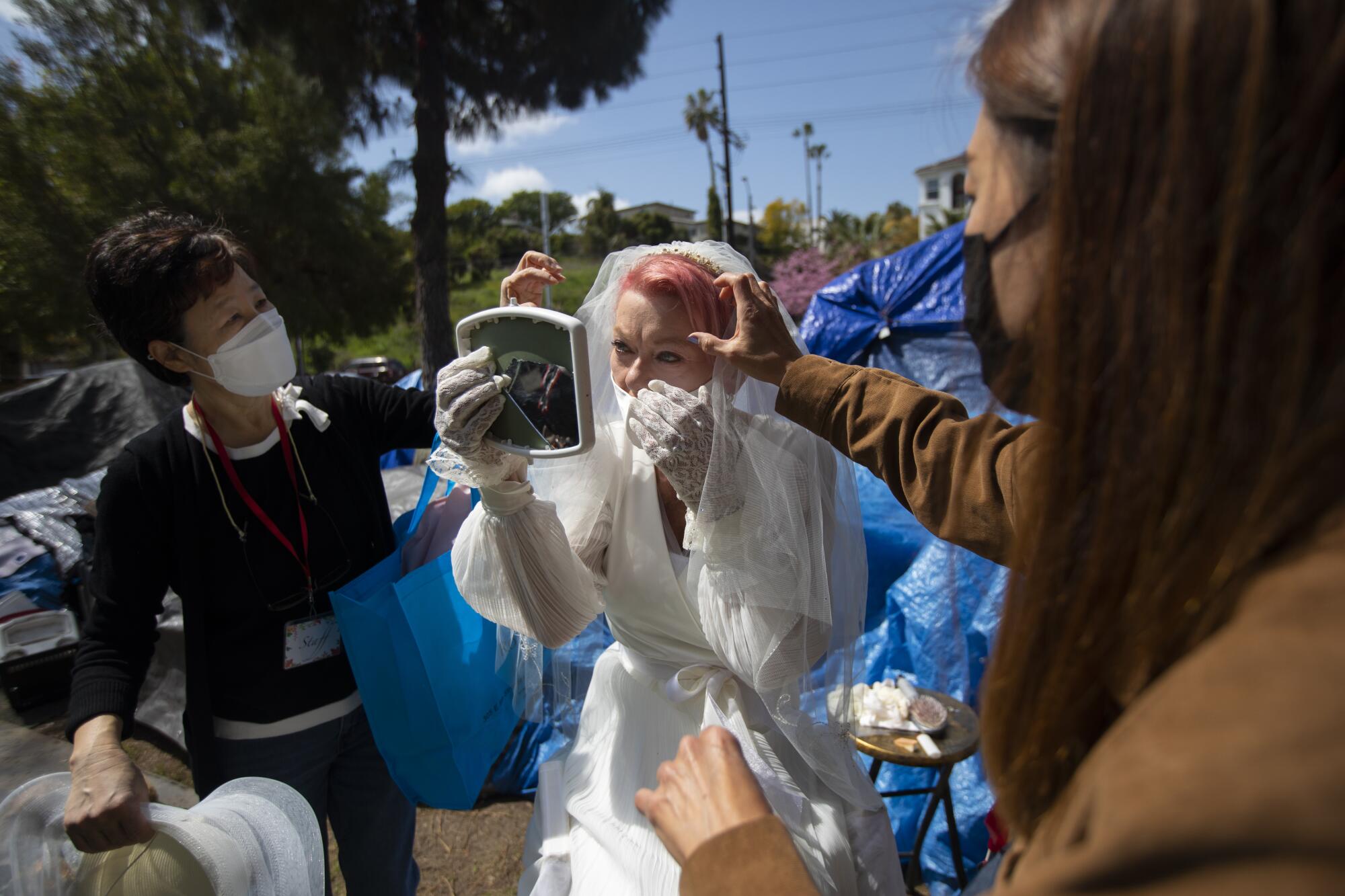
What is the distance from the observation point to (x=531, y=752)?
3.68 m

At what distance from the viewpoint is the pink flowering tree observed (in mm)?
19953

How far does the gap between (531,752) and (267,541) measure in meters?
2.33

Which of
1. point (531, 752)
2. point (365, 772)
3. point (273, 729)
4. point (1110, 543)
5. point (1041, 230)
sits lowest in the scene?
point (531, 752)

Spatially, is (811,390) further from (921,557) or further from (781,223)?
(781,223)

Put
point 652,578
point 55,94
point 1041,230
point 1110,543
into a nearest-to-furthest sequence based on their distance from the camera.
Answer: point 1110,543
point 1041,230
point 652,578
point 55,94

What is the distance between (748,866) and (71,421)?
918 cm

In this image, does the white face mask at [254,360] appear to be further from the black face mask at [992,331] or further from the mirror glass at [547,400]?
the black face mask at [992,331]

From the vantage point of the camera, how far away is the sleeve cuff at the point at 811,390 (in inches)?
52.5

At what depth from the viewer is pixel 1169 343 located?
56 centimetres

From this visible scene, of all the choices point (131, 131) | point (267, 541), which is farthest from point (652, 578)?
point (131, 131)

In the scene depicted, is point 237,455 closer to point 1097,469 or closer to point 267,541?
point 267,541

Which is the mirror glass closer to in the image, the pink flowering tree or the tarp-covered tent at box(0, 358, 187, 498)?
the tarp-covered tent at box(0, 358, 187, 498)

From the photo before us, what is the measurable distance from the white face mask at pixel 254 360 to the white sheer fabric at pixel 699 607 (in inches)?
28.1

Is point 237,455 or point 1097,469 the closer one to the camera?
point 1097,469
